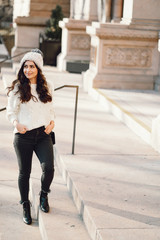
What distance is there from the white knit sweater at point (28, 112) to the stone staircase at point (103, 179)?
895mm

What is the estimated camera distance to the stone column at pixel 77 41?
16.1 metres

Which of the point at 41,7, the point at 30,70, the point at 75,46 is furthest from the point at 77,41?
the point at 30,70

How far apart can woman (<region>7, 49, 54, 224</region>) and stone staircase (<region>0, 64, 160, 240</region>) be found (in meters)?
0.50

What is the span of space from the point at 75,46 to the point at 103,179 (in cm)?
1104

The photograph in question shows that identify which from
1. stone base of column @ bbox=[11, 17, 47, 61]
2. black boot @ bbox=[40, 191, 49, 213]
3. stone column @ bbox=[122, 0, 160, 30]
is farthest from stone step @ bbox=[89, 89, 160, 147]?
stone base of column @ bbox=[11, 17, 47, 61]

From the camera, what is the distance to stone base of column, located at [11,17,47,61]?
62.7ft

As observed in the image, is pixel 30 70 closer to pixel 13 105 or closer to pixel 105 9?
pixel 13 105

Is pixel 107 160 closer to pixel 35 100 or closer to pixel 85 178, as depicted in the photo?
pixel 85 178

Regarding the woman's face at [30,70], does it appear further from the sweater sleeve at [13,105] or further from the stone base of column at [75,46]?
the stone base of column at [75,46]

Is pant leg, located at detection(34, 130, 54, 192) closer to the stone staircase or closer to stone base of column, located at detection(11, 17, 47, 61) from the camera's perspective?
the stone staircase

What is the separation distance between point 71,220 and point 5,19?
37854 millimetres

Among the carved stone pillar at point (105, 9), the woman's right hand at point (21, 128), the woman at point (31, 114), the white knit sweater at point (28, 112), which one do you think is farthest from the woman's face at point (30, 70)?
the carved stone pillar at point (105, 9)

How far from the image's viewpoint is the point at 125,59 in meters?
12.1

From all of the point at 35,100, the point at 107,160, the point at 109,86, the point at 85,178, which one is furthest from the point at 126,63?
the point at 35,100
